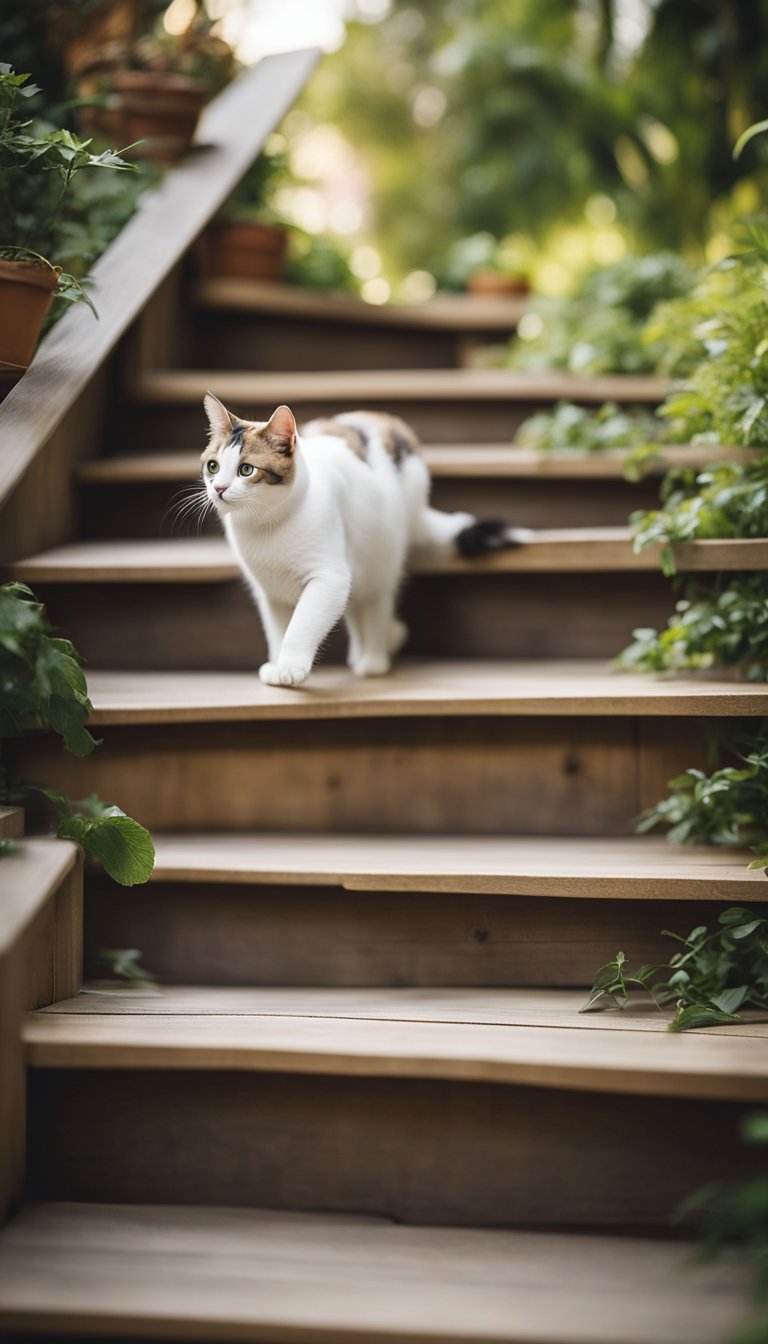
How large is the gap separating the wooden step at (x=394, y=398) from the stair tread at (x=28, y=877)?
4.12 feet

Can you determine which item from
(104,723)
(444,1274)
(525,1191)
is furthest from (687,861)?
(104,723)

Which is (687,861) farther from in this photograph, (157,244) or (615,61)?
(615,61)

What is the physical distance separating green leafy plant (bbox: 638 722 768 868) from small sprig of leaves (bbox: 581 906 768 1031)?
0.14m

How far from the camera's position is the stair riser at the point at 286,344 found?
276 cm

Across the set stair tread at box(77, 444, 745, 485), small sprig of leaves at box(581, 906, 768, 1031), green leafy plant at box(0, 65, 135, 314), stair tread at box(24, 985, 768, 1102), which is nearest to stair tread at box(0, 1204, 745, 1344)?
stair tread at box(24, 985, 768, 1102)

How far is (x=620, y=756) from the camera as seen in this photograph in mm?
1612

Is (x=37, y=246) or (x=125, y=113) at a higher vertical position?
(x=125, y=113)

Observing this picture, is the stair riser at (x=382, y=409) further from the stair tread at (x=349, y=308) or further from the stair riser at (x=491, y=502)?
the stair tread at (x=349, y=308)

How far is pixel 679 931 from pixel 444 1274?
548 mm

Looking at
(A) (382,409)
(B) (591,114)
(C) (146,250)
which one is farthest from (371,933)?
(B) (591,114)

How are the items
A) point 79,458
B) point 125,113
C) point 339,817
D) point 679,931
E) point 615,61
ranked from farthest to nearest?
1. point 615,61
2. point 125,113
3. point 79,458
4. point 339,817
5. point 679,931

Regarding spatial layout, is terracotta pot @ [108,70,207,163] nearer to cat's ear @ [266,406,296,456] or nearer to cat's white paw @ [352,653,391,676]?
cat's ear @ [266,406,296,456]

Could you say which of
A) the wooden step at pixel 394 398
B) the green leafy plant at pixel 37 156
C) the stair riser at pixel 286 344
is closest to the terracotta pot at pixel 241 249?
the stair riser at pixel 286 344

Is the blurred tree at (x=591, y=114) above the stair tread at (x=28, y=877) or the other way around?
above
